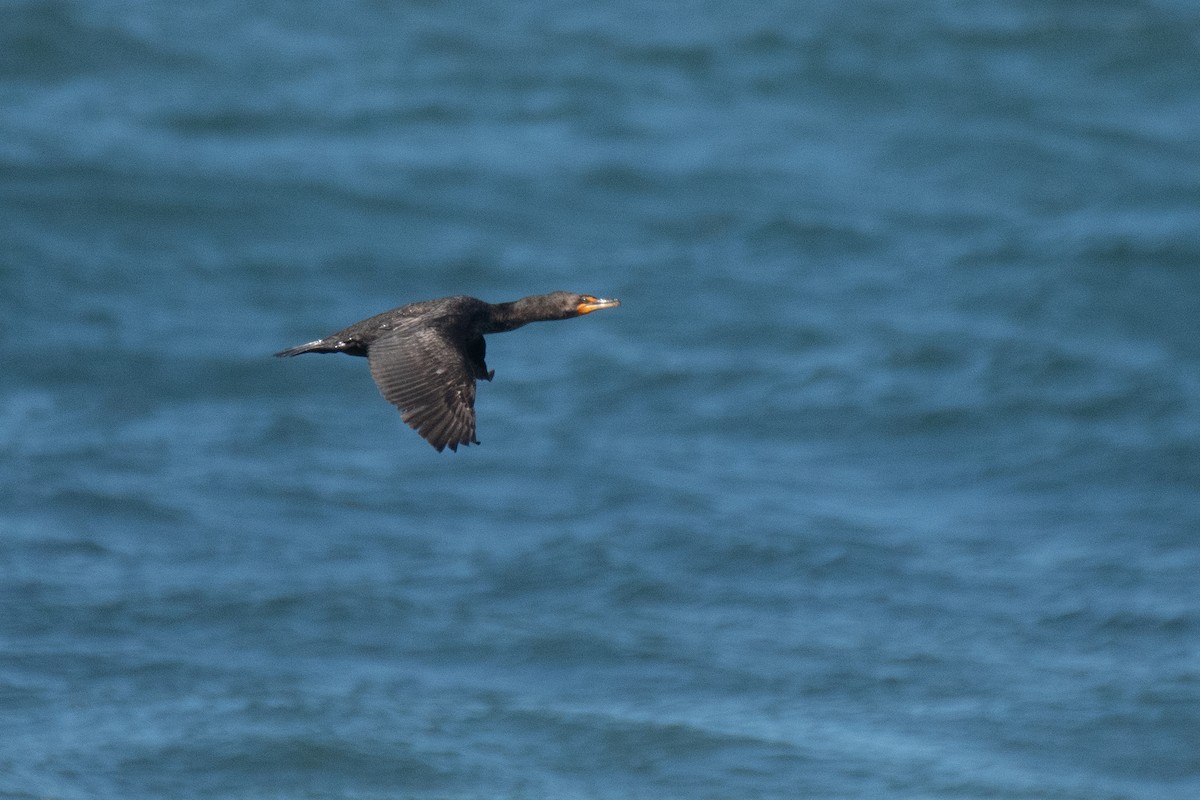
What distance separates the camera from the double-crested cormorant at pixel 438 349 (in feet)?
31.5

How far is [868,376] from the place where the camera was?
1969 centimetres

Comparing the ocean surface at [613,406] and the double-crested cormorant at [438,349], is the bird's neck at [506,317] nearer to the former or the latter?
the double-crested cormorant at [438,349]

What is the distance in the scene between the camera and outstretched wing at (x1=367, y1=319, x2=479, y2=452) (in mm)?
9547

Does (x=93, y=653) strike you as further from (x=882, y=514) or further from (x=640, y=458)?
(x=882, y=514)

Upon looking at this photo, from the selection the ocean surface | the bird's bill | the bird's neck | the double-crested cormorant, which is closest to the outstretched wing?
the double-crested cormorant

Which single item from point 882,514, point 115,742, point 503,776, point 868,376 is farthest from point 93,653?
point 868,376

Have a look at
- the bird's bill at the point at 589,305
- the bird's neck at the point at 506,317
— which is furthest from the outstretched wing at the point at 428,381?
the bird's bill at the point at 589,305

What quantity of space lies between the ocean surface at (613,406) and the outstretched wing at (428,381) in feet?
16.8

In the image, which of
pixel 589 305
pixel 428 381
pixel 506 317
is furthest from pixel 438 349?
pixel 589 305

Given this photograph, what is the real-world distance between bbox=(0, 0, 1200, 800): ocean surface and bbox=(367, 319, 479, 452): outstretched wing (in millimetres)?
5109

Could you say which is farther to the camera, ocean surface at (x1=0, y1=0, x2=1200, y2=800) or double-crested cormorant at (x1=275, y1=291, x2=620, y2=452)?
ocean surface at (x1=0, y1=0, x2=1200, y2=800)

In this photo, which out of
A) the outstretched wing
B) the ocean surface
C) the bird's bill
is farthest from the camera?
the ocean surface

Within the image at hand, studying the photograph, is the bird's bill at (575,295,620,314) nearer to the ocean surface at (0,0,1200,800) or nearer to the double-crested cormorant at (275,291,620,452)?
the double-crested cormorant at (275,291,620,452)

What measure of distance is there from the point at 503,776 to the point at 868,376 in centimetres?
722
